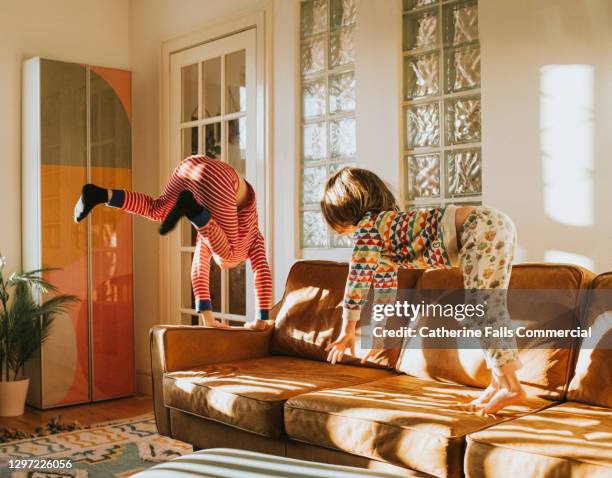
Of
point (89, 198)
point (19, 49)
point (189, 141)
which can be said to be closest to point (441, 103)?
point (89, 198)

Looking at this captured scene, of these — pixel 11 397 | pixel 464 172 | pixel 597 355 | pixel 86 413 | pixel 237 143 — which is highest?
pixel 237 143

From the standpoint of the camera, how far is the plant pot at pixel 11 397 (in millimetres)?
4176

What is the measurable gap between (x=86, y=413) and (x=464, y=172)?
268cm

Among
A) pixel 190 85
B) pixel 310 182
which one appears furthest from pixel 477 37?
pixel 190 85

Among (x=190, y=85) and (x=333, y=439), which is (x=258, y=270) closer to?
(x=333, y=439)

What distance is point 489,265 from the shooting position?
2.12 meters

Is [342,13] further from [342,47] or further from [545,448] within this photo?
[545,448]

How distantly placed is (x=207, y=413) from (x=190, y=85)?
2576mm

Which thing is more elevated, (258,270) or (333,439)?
(258,270)

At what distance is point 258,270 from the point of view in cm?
274

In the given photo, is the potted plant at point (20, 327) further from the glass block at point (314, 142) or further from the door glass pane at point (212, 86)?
the glass block at point (314, 142)

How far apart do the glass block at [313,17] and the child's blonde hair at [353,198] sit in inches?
68.3

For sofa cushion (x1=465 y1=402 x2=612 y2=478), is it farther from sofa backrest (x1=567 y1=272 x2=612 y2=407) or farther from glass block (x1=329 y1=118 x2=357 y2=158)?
glass block (x1=329 y1=118 x2=357 y2=158)

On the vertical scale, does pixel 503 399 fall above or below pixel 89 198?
below
